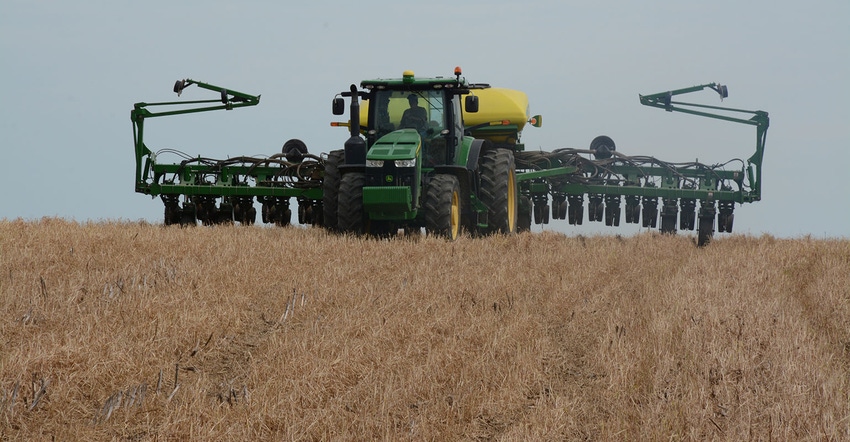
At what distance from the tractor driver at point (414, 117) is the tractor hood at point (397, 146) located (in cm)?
28

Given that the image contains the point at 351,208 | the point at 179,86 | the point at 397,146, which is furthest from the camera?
the point at 179,86

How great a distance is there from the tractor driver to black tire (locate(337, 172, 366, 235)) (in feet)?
Answer: 4.00

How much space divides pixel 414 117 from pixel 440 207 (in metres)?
1.58

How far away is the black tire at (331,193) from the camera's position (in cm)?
1330

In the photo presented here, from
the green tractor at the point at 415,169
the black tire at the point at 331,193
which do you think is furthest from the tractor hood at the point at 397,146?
the black tire at the point at 331,193

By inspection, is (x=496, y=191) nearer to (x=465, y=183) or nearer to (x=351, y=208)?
(x=465, y=183)

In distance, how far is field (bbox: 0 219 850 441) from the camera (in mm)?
5129

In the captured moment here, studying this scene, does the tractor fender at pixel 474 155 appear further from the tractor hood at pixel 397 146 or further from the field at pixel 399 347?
the field at pixel 399 347

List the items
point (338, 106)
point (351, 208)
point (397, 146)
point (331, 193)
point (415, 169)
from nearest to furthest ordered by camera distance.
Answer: point (415, 169) < point (397, 146) < point (351, 208) < point (338, 106) < point (331, 193)

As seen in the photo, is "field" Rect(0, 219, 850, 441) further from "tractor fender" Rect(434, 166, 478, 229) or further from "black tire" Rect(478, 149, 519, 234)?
"black tire" Rect(478, 149, 519, 234)

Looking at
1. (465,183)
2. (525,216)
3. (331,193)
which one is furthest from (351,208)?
(525,216)

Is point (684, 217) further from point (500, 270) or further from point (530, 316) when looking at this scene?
point (530, 316)

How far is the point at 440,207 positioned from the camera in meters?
12.3

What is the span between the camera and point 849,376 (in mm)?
6293
